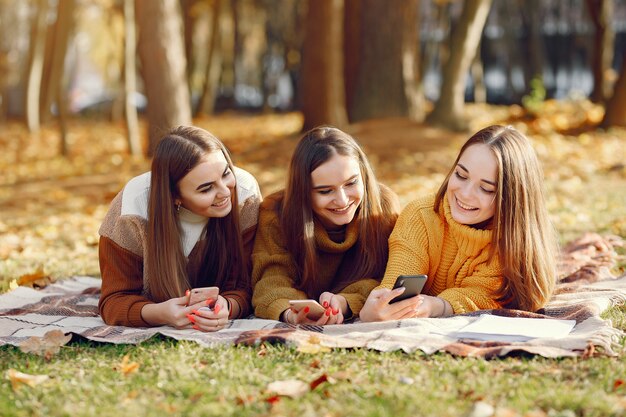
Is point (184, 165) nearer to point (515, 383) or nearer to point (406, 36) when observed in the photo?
point (515, 383)

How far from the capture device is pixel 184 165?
434cm

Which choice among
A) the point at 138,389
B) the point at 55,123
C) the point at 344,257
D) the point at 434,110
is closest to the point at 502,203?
the point at 344,257

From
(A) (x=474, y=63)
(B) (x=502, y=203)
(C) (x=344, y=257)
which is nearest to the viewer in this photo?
(B) (x=502, y=203)

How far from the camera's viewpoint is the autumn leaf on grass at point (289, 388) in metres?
3.12

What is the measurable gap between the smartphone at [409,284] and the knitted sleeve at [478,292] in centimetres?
38

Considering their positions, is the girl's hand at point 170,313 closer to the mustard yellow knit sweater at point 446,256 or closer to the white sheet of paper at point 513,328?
the mustard yellow knit sweater at point 446,256

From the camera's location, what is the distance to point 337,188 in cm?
438

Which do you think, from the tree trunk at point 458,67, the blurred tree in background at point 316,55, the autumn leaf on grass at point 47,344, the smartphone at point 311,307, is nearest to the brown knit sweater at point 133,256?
the autumn leaf on grass at point 47,344

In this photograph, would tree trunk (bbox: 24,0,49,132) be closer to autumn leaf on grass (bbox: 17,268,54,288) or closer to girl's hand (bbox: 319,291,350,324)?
autumn leaf on grass (bbox: 17,268,54,288)

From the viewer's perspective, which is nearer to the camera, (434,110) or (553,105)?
(434,110)

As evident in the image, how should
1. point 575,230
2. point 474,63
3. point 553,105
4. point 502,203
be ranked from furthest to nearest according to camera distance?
point 474,63 < point 553,105 < point 575,230 < point 502,203

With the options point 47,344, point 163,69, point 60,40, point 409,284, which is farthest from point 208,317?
point 60,40

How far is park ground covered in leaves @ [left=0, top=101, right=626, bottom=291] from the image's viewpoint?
7086mm

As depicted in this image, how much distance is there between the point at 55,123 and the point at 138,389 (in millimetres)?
20076
